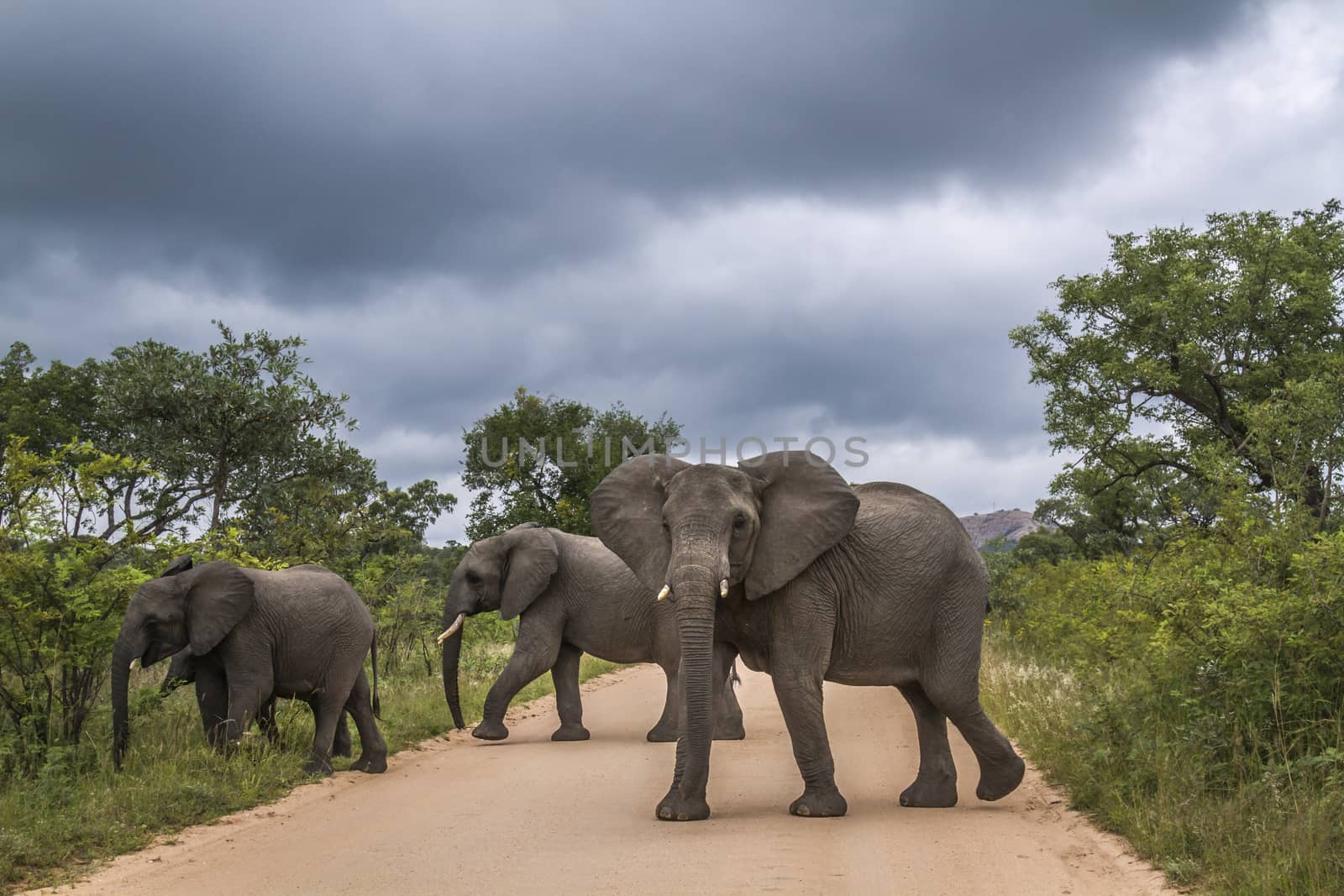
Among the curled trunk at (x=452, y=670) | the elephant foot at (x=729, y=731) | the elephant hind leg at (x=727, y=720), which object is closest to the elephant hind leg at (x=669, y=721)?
the elephant foot at (x=729, y=731)

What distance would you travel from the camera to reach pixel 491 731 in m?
14.7

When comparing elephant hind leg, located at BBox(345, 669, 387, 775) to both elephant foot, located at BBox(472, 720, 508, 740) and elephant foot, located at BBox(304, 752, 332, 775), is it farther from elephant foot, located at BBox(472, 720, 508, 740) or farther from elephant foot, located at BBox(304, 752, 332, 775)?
elephant foot, located at BBox(472, 720, 508, 740)

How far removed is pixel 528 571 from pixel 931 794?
7.06m

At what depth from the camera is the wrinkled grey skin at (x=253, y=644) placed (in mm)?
11258

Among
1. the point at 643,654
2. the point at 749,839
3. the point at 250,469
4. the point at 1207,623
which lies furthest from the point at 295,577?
the point at 250,469

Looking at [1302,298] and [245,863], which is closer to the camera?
[245,863]

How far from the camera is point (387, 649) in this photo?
2180 centimetres

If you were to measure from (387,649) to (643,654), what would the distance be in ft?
28.1

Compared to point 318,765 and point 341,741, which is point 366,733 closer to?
point 318,765

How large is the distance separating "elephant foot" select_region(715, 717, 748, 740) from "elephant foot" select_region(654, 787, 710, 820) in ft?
17.7

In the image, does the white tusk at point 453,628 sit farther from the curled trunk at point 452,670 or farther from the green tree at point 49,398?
the green tree at point 49,398

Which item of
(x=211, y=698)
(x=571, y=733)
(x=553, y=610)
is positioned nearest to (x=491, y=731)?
(x=571, y=733)

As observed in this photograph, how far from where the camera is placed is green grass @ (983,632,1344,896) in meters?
6.30

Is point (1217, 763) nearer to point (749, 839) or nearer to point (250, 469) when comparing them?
point (749, 839)
